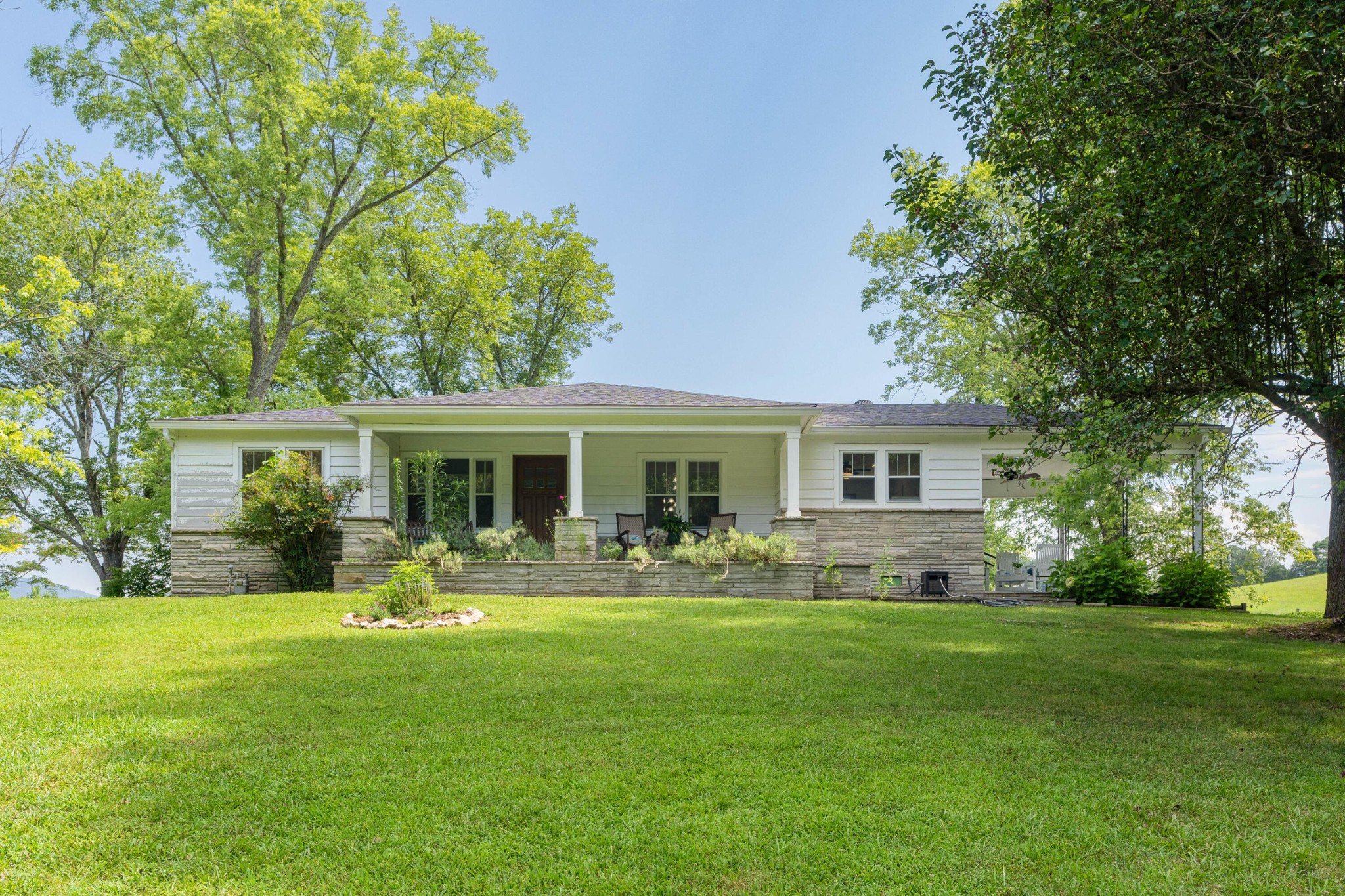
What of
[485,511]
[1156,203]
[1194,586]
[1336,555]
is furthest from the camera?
[485,511]

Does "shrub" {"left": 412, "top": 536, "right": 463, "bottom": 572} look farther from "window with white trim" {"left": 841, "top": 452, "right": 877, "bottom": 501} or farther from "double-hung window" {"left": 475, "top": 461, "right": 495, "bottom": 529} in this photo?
"window with white trim" {"left": 841, "top": 452, "right": 877, "bottom": 501}

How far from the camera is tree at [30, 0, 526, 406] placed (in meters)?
21.5

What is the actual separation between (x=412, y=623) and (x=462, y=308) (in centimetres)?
1863

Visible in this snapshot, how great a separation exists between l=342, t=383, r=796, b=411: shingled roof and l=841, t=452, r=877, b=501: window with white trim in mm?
2405

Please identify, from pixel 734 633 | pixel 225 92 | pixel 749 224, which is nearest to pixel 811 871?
pixel 734 633

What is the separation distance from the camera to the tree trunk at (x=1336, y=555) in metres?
11.1

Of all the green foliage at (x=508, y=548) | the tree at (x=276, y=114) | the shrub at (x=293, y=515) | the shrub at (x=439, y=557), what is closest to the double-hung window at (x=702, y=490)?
the green foliage at (x=508, y=548)

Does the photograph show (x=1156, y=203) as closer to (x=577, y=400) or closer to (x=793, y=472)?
(x=793, y=472)

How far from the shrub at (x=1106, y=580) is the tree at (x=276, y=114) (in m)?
18.2

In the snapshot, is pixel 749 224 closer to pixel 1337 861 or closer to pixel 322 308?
pixel 322 308

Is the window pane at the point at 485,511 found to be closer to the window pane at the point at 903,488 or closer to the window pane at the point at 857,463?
the window pane at the point at 857,463

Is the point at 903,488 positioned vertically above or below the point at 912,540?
above

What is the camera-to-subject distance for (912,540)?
609 inches

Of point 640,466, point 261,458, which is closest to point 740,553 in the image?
point 640,466
